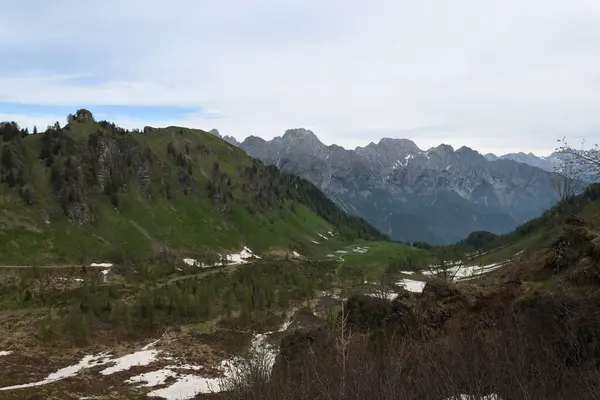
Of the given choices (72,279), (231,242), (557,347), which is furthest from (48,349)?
(231,242)

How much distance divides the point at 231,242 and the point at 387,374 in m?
168

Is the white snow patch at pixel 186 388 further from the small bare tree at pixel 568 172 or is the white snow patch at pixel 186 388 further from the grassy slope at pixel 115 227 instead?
the grassy slope at pixel 115 227

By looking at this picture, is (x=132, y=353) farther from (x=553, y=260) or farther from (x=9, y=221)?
(x=9, y=221)

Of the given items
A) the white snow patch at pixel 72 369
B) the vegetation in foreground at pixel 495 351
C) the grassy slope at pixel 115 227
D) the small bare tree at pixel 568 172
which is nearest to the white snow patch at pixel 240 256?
the grassy slope at pixel 115 227

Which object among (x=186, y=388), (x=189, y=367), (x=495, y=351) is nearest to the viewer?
(x=495, y=351)

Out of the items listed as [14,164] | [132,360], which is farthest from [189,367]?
[14,164]

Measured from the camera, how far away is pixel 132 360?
55812 millimetres

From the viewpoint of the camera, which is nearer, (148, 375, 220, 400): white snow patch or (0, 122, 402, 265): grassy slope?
(148, 375, 220, 400): white snow patch

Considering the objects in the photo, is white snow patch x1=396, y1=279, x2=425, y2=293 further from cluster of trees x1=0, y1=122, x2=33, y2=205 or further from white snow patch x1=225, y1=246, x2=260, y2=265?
cluster of trees x1=0, y1=122, x2=33, y2=205

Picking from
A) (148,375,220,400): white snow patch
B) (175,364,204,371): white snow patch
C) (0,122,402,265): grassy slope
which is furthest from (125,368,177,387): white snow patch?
(0,122,402,265): grassy slope

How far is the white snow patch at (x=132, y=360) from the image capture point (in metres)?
51.9

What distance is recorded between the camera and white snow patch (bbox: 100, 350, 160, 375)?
51853 millimetres

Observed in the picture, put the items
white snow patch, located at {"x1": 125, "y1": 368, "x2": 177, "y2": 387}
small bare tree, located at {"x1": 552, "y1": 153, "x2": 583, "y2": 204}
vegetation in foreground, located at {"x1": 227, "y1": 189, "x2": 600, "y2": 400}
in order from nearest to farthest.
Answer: vegetation in foreground, located at {"x1": 227, "y1": 189, "x2": 600, "y2": 400} < small bare tree, located at {"x1": 552, "y1": 153, "x2": 583, "y2": 204} < white snow patch, located at {"x1": 125, "y1": 368, "x2": 177, "y2": 387}

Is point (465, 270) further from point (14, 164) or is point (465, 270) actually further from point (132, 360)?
point (14, 164)
